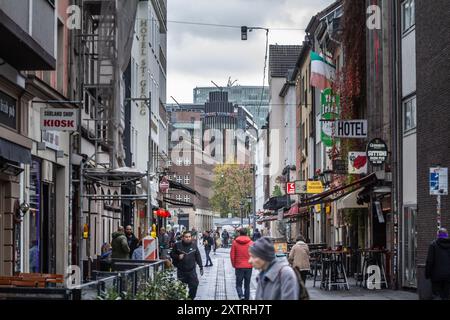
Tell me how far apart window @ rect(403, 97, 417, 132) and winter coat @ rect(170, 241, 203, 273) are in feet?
31.1

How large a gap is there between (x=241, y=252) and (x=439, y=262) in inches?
190

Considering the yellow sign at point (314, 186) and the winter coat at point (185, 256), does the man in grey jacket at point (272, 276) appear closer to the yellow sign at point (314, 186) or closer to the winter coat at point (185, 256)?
the winter coat at point (185, 256)

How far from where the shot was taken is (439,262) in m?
20.9

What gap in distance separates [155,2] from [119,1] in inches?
1226

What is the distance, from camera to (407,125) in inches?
1200

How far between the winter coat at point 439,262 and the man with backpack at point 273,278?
37.0 ft

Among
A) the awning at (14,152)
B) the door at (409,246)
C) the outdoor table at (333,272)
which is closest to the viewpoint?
the awning at (14,152)

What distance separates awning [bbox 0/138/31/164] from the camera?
64.4 ft

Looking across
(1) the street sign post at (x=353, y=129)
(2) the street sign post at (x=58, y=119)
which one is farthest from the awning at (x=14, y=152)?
(1) the street sign post at (x=353, y=129)

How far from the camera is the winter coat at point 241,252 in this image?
23672mm

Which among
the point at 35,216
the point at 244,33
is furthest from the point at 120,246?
the point at 244,33

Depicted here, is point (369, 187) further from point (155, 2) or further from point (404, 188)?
point (155, 2)

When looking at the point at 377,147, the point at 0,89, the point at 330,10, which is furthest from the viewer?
the point at 330,10

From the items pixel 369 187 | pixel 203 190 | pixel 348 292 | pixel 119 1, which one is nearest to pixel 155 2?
pixel 119 1
